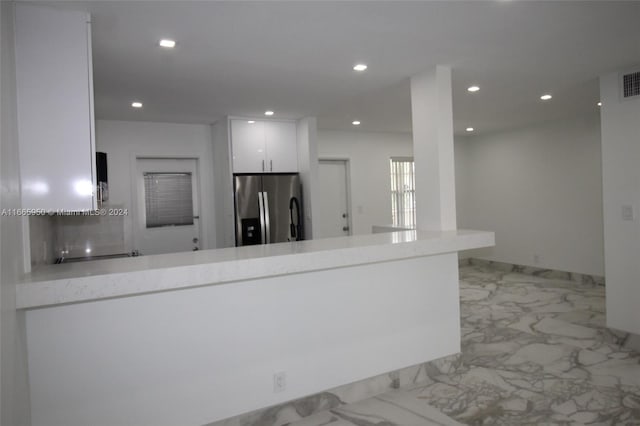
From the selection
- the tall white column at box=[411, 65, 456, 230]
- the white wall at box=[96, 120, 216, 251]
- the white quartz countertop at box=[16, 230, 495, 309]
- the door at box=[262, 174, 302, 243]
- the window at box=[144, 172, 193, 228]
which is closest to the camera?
the white quartz countertop at box=[16, 230, 495, 309]

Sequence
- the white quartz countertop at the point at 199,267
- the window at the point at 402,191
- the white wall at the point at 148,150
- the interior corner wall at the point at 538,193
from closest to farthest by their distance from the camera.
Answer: the white quartz countertop at the point at 199,267 → the white wall at the point at 148,150 → the interior corner wall at the point at 538,193 → the window at the point at 402,191

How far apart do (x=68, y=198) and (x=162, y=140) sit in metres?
3.06

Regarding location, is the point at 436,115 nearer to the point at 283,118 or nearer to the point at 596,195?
the point at 283,118

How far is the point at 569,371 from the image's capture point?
10.2 feet

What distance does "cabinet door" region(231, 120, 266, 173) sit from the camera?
468 centimetres

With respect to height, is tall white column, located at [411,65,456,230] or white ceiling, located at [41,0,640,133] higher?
white ceiling, located at [41,0,640,133]

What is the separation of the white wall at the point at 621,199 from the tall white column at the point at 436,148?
1580mm

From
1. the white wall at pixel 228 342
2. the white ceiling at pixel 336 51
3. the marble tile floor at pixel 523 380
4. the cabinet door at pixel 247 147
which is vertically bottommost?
the marble tile floor at pixel 523 380

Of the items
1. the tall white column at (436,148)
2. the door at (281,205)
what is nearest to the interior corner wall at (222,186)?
the door at (281,205)

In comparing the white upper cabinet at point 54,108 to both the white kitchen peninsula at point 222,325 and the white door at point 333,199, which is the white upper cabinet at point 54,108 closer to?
the white kitchen peninsula at point 222,325

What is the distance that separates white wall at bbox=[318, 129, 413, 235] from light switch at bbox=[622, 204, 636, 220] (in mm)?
3472

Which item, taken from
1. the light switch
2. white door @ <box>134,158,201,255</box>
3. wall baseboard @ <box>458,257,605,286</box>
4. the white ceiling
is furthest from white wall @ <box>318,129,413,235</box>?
the light switch

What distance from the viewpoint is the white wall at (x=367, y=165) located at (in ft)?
20.5

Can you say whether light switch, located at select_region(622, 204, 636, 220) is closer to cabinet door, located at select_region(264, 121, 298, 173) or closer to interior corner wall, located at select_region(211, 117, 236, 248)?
cabinet door, located at select_region(264, 121, 298, 173)
